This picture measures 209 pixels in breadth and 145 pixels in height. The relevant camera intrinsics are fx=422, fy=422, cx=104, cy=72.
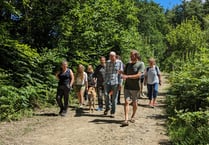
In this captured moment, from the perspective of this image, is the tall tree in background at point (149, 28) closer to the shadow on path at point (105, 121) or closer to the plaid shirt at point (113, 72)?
the plaid shirt at point (113, 72)

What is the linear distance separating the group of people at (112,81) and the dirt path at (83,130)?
17.5 inches

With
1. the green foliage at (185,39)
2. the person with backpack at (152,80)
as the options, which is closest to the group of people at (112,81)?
the person with backpack at (152,80)

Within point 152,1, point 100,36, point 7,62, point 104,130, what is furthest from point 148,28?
point 104,130

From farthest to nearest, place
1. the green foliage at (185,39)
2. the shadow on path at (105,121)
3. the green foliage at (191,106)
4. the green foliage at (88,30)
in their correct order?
the green foliage at (185,39) < the green foliage at (88,30) < the shadow on path at (105,121) < the green foliage at (191,106)

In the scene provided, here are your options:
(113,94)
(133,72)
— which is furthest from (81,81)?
(133,72)

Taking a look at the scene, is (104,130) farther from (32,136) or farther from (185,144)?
(185,144)

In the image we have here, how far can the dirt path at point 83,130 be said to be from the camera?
31.5 feet

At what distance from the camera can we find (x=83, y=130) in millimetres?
10852

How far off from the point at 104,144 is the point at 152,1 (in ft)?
243

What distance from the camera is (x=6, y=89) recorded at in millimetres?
13414

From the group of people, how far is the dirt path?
17.5 inches

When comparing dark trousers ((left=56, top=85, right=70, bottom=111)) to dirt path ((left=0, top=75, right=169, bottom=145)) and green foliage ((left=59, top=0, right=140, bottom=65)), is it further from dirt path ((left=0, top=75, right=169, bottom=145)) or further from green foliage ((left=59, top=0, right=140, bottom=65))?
green foliage ((left=59, top=0, right=140, bottom=65))

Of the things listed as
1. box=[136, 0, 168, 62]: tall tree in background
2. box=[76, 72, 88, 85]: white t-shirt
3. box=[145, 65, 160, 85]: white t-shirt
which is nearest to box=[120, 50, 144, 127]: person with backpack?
box=[76, 72, 88, 85]: white t-shirt

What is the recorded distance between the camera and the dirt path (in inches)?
378
